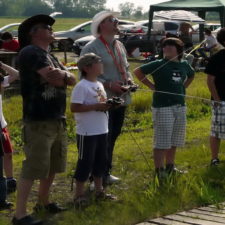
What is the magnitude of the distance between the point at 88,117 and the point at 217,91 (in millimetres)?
2209

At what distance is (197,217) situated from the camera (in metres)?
6.03

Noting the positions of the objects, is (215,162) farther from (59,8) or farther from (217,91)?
(59,8)

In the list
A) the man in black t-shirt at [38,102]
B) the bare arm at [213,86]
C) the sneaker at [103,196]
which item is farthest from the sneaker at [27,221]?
the bare arm at [213,86]

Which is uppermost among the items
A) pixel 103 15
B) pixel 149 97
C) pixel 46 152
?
pixel 103 15

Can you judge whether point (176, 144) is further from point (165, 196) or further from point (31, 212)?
point (31, 212)

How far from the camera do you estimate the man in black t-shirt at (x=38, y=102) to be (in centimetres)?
591

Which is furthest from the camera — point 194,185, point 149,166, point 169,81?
point 149,166

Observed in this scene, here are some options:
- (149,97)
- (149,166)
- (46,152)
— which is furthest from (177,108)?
(149,97)

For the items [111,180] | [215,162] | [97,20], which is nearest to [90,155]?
[111,180]

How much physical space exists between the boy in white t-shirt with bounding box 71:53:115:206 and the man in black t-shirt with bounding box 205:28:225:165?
1.90 m

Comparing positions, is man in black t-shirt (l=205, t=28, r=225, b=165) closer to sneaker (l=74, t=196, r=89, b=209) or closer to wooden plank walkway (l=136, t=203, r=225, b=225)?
wooden plank walkway (l=136, t=203, r=225, b=225)

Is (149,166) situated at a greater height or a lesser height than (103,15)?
lesser

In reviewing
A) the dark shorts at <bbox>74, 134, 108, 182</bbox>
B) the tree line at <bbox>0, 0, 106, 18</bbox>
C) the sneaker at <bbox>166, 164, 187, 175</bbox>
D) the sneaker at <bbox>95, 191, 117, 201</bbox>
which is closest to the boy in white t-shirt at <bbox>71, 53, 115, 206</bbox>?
the dark shorts at <bbox>74, 134, 108, 182</bbox>

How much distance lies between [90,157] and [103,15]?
1.58 metres
